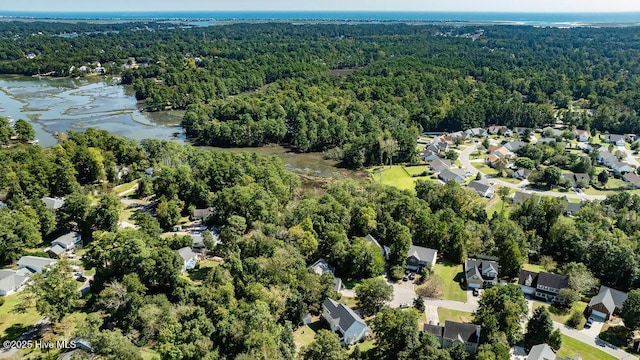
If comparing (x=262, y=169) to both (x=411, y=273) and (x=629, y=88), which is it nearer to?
(x=411, y=273)

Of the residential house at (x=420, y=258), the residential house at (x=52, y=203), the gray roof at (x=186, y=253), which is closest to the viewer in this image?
the gray roof at (x=186, y=253)

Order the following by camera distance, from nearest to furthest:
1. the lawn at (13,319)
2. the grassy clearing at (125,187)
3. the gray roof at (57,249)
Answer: the lawn at (13,319) < the gray roof at (57,249) < the grassy clearing at (125,187)

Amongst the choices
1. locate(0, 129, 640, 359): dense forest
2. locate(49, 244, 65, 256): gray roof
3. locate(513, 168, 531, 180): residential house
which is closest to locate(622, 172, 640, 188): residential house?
locate(0, 129, 640, 359): dense forest

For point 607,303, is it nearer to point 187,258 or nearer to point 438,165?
point 187,258

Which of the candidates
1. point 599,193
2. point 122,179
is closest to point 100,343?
point 122,179

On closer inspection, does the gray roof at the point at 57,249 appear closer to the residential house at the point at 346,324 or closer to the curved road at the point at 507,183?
the residential house at the point at 346,324

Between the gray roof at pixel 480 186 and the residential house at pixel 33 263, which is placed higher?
the residential house at pixel 33 263

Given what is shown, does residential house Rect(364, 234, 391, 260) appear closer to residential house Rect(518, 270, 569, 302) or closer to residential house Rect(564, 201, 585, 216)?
residential house Rect(518, 270, 569, 302)

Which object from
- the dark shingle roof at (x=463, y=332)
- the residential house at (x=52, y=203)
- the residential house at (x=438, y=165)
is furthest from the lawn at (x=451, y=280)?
the residential house at (x=52, y=203)
